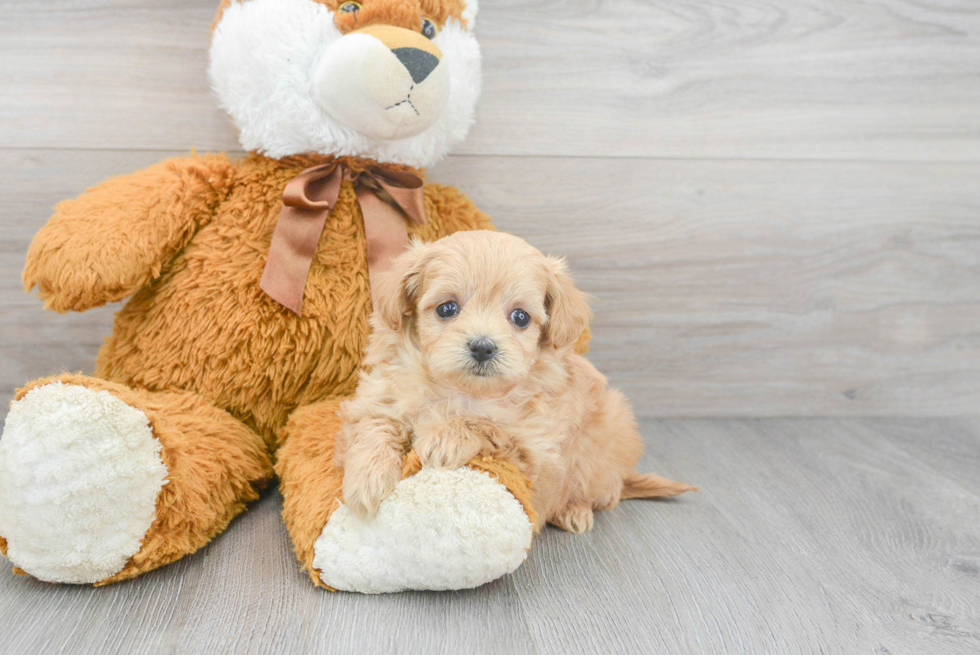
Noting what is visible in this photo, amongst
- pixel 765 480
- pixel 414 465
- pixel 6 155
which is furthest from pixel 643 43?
pixel 6 155

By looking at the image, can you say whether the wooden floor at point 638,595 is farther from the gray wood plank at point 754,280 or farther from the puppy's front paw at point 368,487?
the gray wood plank at point 754,280

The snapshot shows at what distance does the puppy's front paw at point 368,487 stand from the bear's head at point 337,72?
59cm

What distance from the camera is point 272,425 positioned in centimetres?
135

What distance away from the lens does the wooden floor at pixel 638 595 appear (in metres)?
0.97

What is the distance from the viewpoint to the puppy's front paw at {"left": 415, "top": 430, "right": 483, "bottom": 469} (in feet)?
3.45

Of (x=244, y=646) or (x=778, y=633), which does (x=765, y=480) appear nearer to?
(x=778, y=633)

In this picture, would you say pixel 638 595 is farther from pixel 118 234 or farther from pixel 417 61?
pixel 118 234

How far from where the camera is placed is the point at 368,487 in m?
1.02

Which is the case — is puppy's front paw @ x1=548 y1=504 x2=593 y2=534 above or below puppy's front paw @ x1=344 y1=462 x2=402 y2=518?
below

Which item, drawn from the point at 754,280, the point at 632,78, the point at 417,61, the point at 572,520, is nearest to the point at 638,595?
the point at 572,520

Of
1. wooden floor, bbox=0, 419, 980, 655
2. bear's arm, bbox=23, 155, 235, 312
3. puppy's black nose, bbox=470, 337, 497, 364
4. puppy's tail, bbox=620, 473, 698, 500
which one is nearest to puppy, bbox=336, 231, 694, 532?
puppy's black nose, bbox=470, 337, 497, 364

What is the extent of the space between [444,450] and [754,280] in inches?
44.5

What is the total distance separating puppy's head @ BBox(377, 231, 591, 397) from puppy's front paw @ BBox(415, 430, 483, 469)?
76 millimetres

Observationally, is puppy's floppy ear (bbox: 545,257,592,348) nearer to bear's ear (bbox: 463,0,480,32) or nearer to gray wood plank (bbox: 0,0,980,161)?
bear's ear (bbox: 463,0,480,32)
